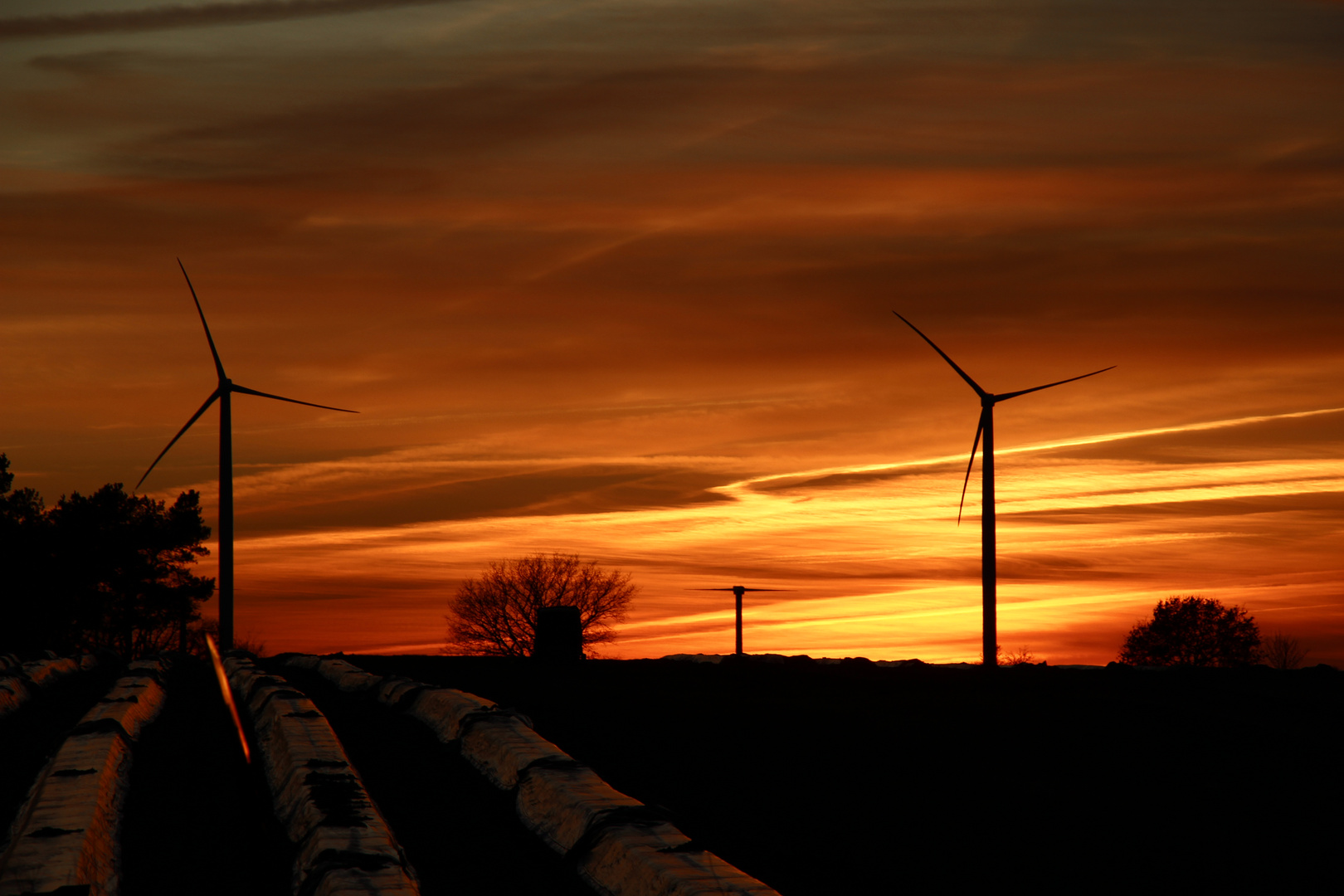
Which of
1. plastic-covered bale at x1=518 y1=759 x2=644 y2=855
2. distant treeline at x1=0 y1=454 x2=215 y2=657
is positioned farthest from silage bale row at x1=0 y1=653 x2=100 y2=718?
distant treeline at x1=0 y1=454 x2=215 y2=657

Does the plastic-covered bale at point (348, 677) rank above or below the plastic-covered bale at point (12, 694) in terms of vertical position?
above

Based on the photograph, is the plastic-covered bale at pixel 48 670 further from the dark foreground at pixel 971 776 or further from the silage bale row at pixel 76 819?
the silage bale row at pixel 76 819

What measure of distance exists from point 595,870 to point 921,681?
75.0ft

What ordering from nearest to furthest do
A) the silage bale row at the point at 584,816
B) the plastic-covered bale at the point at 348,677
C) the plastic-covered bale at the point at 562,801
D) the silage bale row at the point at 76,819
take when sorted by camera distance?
the silage bale row at the point at 584,816 < the silage bale row at the point at 76,819 < the plastic-covered bale at the point at 562,801 < the plastic-covered bale at the point at 348,677

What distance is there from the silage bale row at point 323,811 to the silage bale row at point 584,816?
1.58 meters

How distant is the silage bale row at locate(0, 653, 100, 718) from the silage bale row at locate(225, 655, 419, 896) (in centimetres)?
705

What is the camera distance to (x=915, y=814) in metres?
13.3

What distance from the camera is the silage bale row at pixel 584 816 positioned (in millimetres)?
9586

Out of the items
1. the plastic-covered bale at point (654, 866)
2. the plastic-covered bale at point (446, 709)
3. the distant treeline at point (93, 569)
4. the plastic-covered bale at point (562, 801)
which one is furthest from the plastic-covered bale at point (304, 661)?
the distant treeline at point (93, 569)

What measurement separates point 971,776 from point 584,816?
6.27 m

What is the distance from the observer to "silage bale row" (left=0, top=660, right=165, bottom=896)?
10148 millimetres

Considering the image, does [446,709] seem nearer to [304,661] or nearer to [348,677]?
[348,677]

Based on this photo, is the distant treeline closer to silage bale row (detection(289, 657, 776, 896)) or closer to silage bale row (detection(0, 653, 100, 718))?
silage bale row (detection(0, 653, 100, 718))

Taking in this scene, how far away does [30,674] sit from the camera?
2923 centimetres
